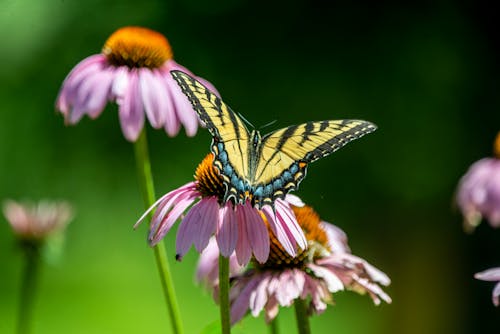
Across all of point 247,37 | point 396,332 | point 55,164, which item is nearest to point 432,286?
point 396,332

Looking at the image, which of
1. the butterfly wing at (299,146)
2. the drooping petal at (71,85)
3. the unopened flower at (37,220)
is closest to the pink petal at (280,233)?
the butterfly wing at (299,146)

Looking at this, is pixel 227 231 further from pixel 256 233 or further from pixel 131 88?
pixel 131 88

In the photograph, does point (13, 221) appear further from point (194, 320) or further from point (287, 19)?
point (287, 19)

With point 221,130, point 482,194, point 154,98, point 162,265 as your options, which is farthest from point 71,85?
point 482,194

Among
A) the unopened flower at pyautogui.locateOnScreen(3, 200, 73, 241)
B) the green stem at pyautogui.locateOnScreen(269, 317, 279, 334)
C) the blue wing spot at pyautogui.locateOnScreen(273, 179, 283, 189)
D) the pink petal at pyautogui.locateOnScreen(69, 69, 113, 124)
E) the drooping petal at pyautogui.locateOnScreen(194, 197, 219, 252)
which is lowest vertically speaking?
the green stem at pyautogui.locateOnScreen(269, 317, 279, 334)

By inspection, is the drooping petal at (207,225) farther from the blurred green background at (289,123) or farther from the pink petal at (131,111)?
the blurred green background at (289,123)

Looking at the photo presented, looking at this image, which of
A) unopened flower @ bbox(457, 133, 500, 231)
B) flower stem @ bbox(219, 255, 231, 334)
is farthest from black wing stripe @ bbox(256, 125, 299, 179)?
unopened flower @ bbox(457, 133, 500, 231)

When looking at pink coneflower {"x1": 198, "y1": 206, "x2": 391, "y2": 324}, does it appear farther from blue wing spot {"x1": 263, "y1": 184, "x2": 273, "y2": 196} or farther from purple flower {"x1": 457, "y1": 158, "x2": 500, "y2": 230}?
purple flower {"x1": 457, "y1": 158, "x2": 500, "y2": 230}
